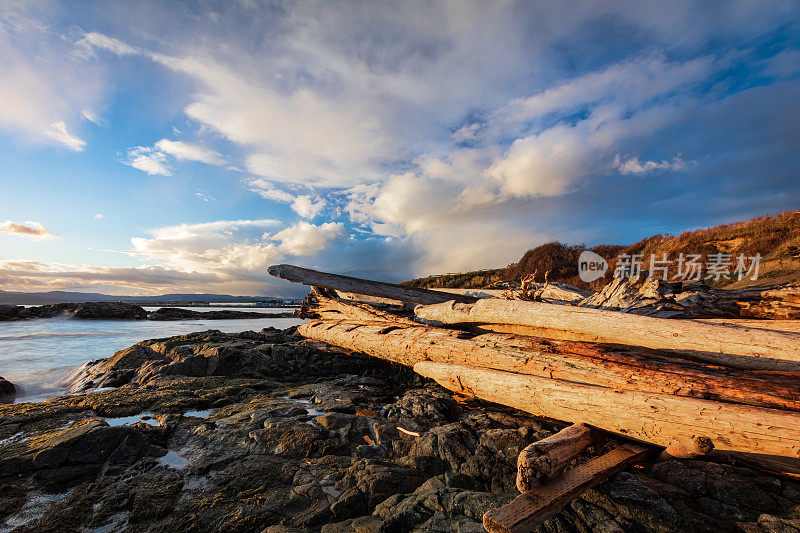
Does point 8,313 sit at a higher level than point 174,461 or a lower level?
lower

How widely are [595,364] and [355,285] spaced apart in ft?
15.6

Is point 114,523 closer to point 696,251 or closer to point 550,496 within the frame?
point 550,496

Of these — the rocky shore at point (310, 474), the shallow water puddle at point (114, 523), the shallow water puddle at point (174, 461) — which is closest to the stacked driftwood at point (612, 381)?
the rocky shore at point (310, 474)

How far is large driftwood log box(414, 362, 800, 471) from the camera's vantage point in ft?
7.27

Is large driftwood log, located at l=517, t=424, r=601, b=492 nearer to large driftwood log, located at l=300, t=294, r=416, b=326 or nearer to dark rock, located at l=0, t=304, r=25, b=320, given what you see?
large driftwood log, located at l=300, t=294, r=416, b=326

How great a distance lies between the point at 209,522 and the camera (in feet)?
6.92

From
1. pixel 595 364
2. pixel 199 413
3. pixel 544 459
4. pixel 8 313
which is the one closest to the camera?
pixel 544 459

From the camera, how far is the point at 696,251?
19.7 m

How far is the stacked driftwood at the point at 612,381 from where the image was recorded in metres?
2.20

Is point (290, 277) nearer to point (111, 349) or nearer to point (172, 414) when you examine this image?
point (172, 414)

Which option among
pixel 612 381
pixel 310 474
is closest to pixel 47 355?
pixel 310 474

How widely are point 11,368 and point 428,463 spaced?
1228 cm

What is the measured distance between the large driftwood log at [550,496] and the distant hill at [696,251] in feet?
40.9

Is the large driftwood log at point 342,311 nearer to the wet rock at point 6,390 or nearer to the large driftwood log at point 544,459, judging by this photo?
the large driftwood log at point 544,459
